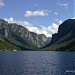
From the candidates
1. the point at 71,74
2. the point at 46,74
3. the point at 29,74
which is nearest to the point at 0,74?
the point at 29,74

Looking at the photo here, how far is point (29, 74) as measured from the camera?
4087 inches

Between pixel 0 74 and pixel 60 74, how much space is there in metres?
25.8

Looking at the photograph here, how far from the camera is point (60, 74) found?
10181cm

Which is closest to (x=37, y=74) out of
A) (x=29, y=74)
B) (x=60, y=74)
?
(x=29, y=74)

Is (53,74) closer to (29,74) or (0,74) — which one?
(29,74)

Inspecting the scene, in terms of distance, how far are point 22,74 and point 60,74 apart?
16.7 metres

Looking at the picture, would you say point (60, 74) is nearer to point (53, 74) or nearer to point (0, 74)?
point (53, 74)

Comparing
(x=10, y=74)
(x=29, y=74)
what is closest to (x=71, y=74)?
(x=29, y=74)

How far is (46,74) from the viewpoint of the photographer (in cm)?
10388

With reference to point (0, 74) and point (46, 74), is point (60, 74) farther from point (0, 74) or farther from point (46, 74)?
point (0, 74)

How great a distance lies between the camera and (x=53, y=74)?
4063 inches

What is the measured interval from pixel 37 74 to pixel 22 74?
6633mm

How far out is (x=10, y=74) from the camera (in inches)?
3962

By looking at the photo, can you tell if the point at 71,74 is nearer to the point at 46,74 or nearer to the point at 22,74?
the point at 46,74
